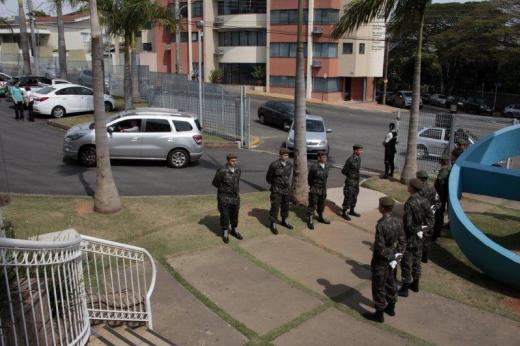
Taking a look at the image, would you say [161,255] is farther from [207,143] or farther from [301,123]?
[207,143]

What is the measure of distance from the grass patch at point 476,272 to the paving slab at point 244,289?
254 centimetres

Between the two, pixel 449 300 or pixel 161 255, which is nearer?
pixel 449 300

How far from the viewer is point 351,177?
11422 mm

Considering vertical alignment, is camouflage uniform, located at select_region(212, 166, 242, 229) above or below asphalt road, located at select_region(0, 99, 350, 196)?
above

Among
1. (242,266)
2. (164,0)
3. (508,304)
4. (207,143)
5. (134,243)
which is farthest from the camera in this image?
(164,0)

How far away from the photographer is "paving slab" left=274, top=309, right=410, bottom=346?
646cm

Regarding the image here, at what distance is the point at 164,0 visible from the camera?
52.3 meters

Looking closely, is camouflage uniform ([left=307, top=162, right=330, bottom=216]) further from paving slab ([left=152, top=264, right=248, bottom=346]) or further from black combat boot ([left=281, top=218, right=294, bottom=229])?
paving slab ([left=152, top=264, right=248, bottom=346])

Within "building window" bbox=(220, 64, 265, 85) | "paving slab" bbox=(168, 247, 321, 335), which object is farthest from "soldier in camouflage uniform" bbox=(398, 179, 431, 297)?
"building window" bbox=(220, 64, 265, 85)

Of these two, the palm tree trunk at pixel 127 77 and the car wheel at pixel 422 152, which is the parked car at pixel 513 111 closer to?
the car wheel at pixel 422 152

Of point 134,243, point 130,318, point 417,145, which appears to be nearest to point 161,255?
point 134,243

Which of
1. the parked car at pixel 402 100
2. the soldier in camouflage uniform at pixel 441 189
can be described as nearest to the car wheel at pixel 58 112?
the soldier in camouflage uniform at pixel 441 189

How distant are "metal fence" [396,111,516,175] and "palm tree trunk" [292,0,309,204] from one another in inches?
223

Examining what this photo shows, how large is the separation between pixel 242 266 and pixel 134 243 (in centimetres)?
233
